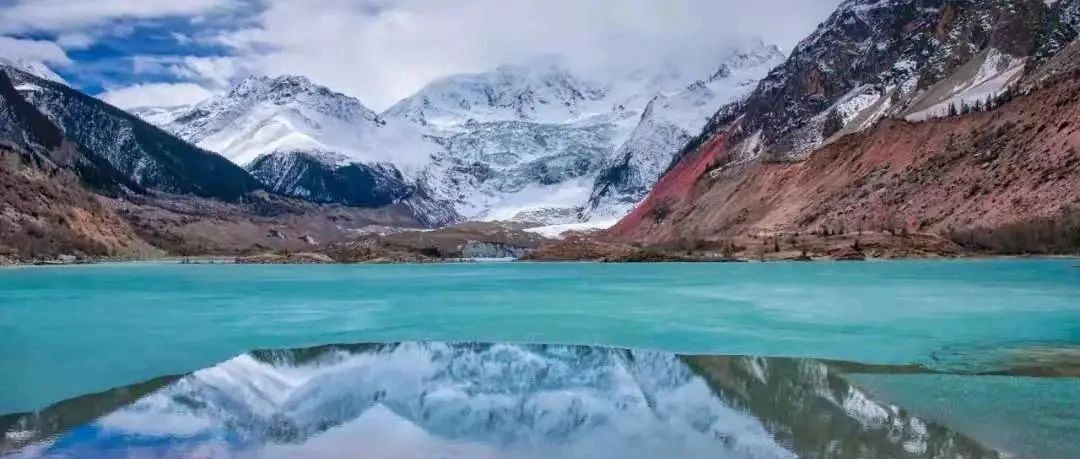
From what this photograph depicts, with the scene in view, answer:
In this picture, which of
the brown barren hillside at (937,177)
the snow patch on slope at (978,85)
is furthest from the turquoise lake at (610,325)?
the snow patch on slope at (978,85)

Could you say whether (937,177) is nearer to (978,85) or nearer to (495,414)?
(978,85)

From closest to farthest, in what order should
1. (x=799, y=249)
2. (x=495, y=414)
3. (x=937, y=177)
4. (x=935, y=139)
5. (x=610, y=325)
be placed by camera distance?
(x=495, y=414), (x=610, y=325), (x=937, y=177), (x=799, y=249), (x=935, y=139)

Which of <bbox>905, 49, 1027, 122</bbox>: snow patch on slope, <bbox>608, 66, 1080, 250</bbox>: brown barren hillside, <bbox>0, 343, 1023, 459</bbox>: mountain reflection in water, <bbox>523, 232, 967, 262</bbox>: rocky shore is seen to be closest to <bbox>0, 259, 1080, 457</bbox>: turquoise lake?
<bbox>0, 343, 1023, 459</bbox>: mountain reflection in water

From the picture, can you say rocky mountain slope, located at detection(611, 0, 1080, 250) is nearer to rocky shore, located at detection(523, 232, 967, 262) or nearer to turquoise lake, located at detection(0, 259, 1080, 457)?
rocky shore, located at detection(523, 232, 967, 262)

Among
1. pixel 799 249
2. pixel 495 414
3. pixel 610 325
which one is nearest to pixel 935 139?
pixel 799 249

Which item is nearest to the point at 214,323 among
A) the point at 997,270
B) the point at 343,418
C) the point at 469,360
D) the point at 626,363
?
the point at 469,360

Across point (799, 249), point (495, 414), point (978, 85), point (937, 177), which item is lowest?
point (495, 414)
